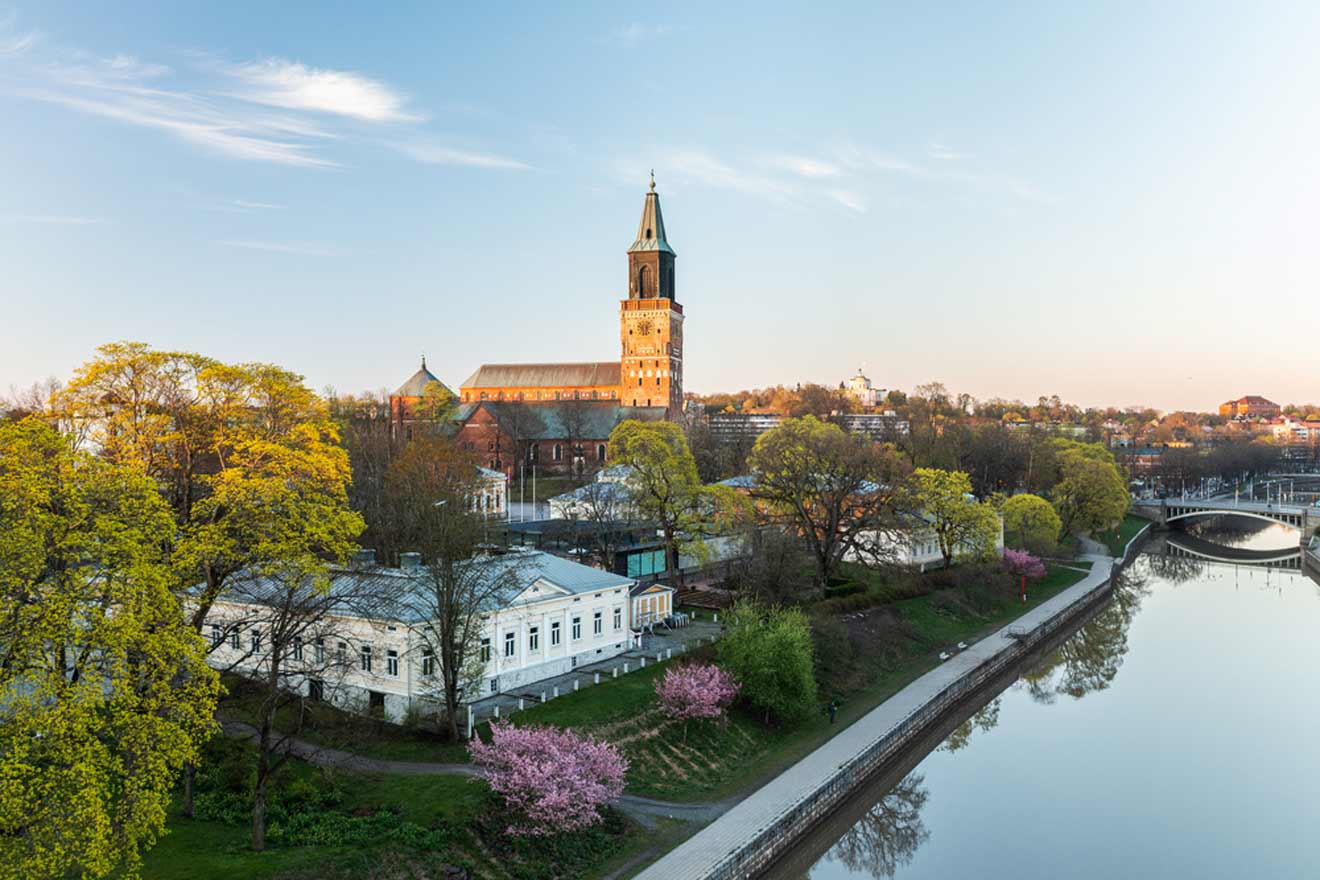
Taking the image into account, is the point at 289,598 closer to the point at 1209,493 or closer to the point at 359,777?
the point at 359,777

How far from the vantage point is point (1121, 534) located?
70.8 m

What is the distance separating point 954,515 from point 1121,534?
110 ft

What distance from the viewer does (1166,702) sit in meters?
31.5

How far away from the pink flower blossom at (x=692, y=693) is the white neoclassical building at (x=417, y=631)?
4024mm

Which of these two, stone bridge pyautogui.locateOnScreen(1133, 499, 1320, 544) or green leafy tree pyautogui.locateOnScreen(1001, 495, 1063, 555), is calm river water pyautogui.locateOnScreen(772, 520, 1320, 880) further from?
stone bridge pyautogui.locateOnScreen(1133, 499, 1320, 544)

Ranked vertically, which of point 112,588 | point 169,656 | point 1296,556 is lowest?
point 1296,556

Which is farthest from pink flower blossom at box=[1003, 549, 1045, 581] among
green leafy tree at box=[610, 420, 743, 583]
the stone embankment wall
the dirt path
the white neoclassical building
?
the dirt path

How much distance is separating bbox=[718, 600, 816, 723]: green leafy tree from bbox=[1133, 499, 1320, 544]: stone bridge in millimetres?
58973

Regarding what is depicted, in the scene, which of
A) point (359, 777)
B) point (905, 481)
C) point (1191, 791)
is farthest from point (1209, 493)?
point (359, 777)

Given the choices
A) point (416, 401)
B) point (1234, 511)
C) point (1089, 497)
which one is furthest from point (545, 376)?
point (1234, 511)

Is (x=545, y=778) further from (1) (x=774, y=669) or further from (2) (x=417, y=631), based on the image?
(1) (x=774, y=669)

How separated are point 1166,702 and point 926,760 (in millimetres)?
10666

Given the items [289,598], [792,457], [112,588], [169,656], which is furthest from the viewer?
[792,457]

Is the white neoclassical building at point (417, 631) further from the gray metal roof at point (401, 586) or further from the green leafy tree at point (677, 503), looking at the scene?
the green leafy tree at point (677, 503)
